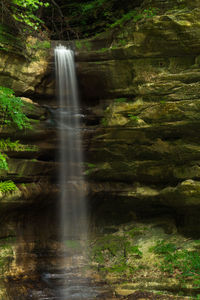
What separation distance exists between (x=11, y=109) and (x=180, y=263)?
8.02 meters

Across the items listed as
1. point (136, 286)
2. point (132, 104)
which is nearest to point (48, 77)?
point (132, 104)

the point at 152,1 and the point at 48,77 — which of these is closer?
the point at 152,1

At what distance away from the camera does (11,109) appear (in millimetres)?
10062

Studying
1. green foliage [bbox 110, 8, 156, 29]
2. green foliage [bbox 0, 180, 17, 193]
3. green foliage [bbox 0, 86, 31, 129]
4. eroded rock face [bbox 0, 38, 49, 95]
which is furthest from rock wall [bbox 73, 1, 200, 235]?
green foliage [bbox 0, 180, 17, 193]

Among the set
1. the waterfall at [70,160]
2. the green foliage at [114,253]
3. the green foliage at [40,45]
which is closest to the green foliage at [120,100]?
the waterfall at [70,160]

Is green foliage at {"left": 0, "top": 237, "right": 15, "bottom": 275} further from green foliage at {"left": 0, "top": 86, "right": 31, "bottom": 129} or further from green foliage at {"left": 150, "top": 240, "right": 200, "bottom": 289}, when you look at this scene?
green foliage at {"left": 150, "top": 240, "right": 200, "bottom": 289}

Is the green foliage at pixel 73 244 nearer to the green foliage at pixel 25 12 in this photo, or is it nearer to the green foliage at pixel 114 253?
the green foliage at pixel 114 253

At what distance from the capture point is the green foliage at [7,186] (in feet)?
32.9

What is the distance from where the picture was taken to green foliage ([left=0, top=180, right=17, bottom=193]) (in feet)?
32.9

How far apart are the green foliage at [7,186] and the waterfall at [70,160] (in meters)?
2.25

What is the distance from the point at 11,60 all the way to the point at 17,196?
5.47m

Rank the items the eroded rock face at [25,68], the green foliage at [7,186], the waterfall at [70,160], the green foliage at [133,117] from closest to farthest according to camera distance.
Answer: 1. the green foliage at [7,186]
2. the green foliage at [133,117]
3. the eroded rock face at [25,68]
4. the waterfall at [70,160]

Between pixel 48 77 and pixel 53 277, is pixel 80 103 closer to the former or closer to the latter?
pixel 48 77

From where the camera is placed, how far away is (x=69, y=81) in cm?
1270
